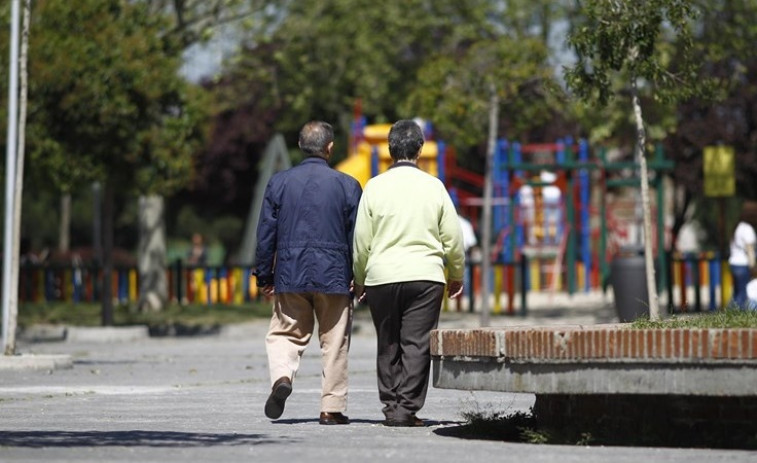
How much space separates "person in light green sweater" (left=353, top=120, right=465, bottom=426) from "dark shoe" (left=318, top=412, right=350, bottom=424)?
27cm

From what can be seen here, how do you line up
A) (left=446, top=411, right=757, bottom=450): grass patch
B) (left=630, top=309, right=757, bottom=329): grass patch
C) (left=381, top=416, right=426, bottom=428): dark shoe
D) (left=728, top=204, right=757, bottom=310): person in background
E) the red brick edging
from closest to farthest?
the red brick edging, (left=446, top=411, right=757, bottom=450): grass patch, (left=630, top=309, right=757, bottom=329): grass patch, (left=381, top=416, right=426, bottom=428): dark shoe, (left=728, top=204, right=757, bottom=310): person in background

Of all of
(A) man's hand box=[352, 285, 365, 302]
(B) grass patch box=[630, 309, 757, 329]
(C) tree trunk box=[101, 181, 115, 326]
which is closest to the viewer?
(B) grass patch box=[630, 309, 757, 329]

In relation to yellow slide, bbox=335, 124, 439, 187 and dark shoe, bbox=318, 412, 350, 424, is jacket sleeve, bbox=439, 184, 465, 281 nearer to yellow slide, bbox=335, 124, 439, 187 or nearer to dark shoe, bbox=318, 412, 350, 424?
dark shoe, bbox=318, 412, 350, 424

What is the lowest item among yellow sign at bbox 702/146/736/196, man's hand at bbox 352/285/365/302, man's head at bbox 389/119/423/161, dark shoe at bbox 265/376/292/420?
dark shoe at bbox 265/376/292/420

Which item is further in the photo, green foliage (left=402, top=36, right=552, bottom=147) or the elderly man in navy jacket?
green foliage (left=402, top=36, right=552, bottom=147)

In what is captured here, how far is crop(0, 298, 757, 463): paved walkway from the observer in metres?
7.95

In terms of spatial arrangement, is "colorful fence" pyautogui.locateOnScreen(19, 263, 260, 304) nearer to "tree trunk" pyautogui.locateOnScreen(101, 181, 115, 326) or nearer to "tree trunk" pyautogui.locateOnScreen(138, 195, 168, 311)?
"tree trunk" pyautogui.locateOnScreen(138, 195, 168, 311)

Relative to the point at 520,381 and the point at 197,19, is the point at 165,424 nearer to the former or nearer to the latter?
the point at 520,381

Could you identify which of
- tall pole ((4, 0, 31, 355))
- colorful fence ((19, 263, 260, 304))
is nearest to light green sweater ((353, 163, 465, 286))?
tall pole ((4, 0, 31, 355))

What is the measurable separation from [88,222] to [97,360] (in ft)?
187

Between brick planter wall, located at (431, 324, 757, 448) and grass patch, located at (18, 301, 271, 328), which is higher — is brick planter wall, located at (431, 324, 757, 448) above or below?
below

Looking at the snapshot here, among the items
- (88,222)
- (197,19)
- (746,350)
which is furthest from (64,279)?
(88,222)

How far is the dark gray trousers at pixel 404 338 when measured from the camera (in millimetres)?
9891

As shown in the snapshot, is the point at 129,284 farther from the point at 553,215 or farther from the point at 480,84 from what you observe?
the point at 480,84
